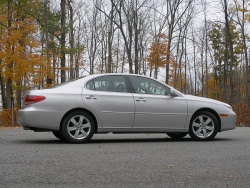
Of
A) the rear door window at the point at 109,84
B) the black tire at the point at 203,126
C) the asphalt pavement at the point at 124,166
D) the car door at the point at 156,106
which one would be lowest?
the asphalt pavement at the point at 124,166

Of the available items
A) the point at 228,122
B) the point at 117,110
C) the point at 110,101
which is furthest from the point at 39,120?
the point at 228,122

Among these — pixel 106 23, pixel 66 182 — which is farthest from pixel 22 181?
pixel 106 23

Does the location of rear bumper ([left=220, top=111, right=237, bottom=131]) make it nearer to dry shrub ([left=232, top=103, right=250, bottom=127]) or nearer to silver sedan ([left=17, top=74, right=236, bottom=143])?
silver sedan ([left=17, top=74, right=236, bottom=143])

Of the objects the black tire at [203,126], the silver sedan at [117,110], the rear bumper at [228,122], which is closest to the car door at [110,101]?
the silver sedan at [117,110]

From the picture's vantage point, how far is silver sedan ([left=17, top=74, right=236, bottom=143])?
899cm

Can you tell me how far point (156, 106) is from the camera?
383 inches

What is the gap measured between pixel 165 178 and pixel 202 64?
53757 millimetres

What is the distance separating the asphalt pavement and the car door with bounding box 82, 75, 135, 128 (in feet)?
3.15

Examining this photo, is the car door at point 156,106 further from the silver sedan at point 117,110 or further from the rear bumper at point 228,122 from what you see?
the rear bumper at point 228,122

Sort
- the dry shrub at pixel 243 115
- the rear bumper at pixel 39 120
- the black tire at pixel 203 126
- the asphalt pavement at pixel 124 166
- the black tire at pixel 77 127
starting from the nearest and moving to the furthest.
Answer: the asphalt pavement at pixel 124 166, the rear bumper at pixel 39 120, the black tire at pixel 77 127, the black tire at pixel 203 126, the dry shrub at pixel 243 115

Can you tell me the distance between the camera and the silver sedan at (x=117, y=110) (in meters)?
8.99

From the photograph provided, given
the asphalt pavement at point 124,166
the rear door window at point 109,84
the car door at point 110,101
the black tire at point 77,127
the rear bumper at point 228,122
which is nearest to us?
the asphalt pavement at point 124,166

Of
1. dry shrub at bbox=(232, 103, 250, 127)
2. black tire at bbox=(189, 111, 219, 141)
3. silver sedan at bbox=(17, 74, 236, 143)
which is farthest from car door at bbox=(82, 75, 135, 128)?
dry shrub at bbox=(232, 103, 250, 127)

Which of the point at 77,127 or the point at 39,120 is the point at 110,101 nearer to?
the point at 77,127
